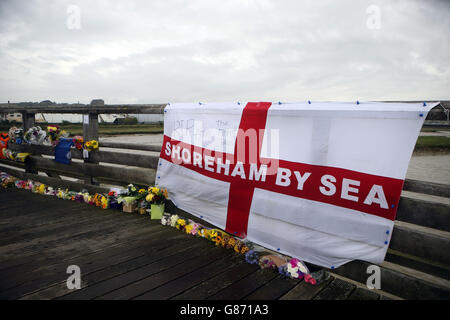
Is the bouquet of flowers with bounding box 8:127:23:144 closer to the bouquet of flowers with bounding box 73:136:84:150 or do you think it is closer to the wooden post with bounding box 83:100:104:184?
the bouquet of flowers with bounding box 73:136:84:150

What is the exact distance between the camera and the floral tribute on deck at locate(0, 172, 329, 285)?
263 centimetres

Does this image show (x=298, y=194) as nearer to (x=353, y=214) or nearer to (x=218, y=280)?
(x=353, y=214)

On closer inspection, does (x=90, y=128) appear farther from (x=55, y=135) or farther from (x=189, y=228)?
(x=189, y=228)

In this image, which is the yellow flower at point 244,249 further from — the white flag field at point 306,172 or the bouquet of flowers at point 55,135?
the bouquet of flowers at point 55,135

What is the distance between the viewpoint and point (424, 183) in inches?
92.8

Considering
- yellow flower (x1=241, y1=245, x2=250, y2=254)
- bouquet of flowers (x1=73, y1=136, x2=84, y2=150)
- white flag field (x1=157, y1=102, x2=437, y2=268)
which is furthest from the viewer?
bouquet of flowers (x1=73, y1=136, x2=84, y2=150)

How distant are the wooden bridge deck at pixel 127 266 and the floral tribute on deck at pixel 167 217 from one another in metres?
0.07

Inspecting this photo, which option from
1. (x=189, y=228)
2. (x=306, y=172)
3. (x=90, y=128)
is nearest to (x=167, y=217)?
(x=189, y=228)

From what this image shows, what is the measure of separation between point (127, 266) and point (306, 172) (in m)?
1.88

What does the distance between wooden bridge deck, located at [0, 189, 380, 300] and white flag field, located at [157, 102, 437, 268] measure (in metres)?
0.34

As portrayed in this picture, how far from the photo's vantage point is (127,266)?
2773mm

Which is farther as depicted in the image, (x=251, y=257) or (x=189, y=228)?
(x=189, y=228)

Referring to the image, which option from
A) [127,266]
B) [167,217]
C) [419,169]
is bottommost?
[419,169]

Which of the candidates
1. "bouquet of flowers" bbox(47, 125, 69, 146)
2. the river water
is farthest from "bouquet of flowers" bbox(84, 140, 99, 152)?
the river water
